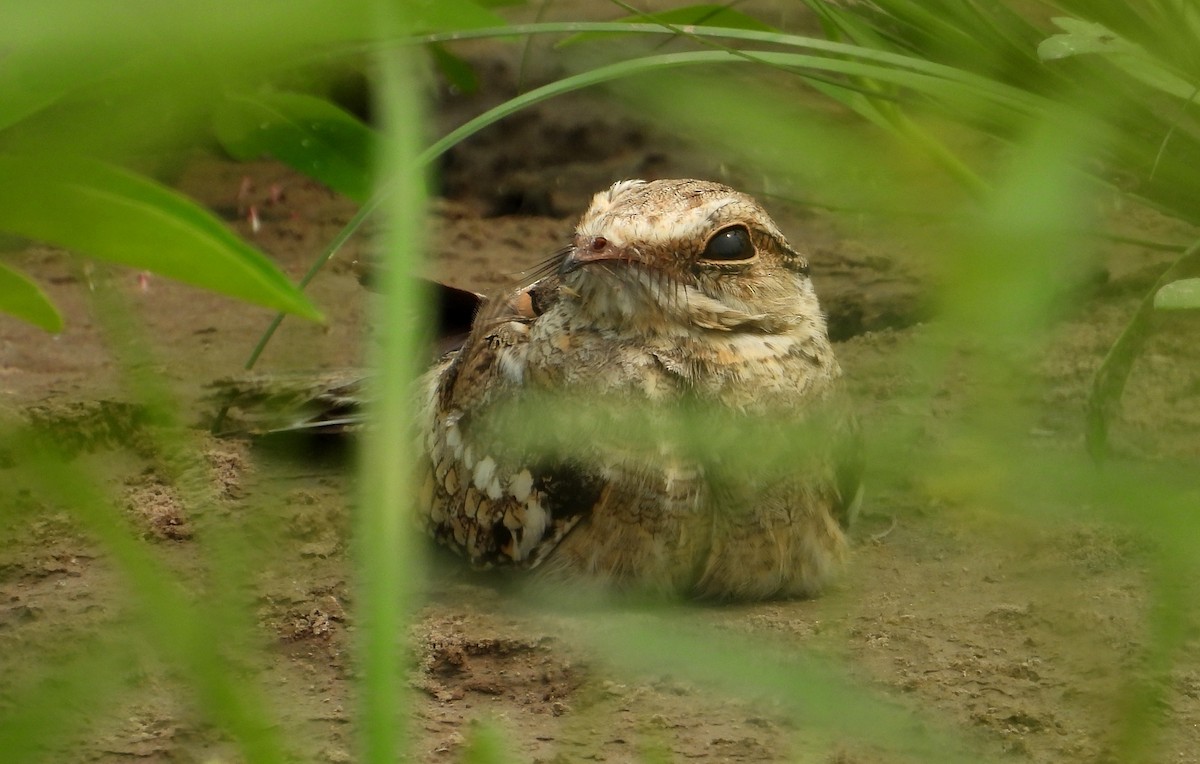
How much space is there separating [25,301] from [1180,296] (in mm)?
1428

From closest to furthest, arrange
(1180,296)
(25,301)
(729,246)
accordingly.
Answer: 1. (25,301)
2. (1180,296)
3. (729,246)

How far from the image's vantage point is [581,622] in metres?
2.27

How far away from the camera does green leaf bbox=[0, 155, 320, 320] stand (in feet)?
2.02

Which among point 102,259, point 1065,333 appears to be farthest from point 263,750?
point 1065,333

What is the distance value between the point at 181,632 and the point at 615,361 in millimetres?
1894

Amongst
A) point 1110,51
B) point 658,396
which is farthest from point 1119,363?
point 1110,51

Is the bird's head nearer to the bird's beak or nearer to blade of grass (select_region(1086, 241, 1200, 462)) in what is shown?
the bird's beak

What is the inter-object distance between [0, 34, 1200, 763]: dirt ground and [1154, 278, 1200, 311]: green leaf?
0.22 m

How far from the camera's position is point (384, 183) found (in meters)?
0.75

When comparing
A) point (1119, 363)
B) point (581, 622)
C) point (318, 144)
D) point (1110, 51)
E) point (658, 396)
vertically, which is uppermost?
point (1110, 51)

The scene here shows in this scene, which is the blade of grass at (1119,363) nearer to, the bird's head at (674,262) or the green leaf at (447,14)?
the bird's head at (674,262)

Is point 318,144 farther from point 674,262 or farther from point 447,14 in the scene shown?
point 447,14

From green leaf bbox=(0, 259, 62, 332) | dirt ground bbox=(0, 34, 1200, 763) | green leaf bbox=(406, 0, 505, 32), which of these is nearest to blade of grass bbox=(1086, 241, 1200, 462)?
dirt ground bbox=(0, 34, 1200, 763)

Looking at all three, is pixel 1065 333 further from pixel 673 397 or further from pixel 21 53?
pixel 21 53
